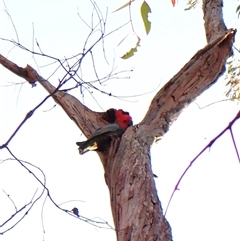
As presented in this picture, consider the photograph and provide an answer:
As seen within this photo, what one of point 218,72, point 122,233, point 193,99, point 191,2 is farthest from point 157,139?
point 191,2

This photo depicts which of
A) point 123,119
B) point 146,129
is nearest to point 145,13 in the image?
point 146,129

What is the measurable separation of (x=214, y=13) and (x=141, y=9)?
133cm

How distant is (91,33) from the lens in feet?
4.78

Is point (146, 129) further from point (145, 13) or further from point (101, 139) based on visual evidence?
A: point (145, 13)

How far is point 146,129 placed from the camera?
1.98m

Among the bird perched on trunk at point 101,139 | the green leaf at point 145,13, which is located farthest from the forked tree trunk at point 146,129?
the green leaf at point 145,13

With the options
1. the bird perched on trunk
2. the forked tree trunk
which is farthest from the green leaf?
the bird perched on trunk

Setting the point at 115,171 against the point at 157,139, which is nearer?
the point at 115,171

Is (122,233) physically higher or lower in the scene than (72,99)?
lower

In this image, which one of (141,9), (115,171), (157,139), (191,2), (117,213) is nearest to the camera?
(141,9)

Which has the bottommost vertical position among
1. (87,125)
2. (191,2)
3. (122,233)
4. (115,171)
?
(122,233)

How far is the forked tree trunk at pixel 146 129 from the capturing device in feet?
5.24

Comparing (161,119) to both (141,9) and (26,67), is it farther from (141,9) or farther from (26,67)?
(141,9)

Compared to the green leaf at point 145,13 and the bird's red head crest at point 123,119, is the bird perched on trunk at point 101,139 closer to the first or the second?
the bird's red head crest at point 123,119
